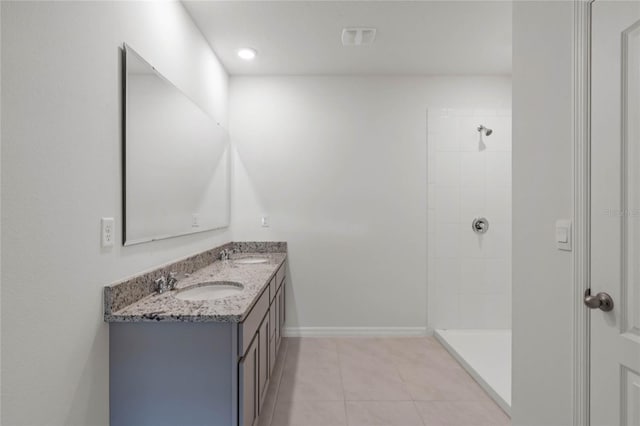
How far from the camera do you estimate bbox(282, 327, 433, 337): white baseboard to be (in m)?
3.34

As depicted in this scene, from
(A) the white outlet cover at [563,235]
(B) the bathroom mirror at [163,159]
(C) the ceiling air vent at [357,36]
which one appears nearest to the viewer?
(A) the white outlet cover at [563,235]

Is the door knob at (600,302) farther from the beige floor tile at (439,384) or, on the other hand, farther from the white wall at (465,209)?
the white wall at (465,209)

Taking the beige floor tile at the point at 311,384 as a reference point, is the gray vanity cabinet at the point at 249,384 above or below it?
above

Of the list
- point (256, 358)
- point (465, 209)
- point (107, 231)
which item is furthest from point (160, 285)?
point (465, 209)

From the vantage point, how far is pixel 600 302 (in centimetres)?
114

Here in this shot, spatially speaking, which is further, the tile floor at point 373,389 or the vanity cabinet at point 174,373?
the tile floor at point 373,389

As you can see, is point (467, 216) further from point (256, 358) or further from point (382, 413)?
point (256, 358)

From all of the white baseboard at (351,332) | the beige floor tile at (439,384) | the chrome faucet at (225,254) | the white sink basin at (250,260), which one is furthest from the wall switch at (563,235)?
the chrome faucet at (225,254)

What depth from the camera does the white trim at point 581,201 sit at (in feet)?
3.95

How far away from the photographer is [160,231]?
1.84 metres

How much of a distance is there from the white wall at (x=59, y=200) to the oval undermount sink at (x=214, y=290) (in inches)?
16.4

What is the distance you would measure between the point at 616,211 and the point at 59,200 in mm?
1890

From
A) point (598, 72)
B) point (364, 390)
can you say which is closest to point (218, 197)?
point (364, 390)

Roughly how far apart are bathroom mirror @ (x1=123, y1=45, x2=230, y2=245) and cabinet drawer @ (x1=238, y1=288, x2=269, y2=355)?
66 centimetres
